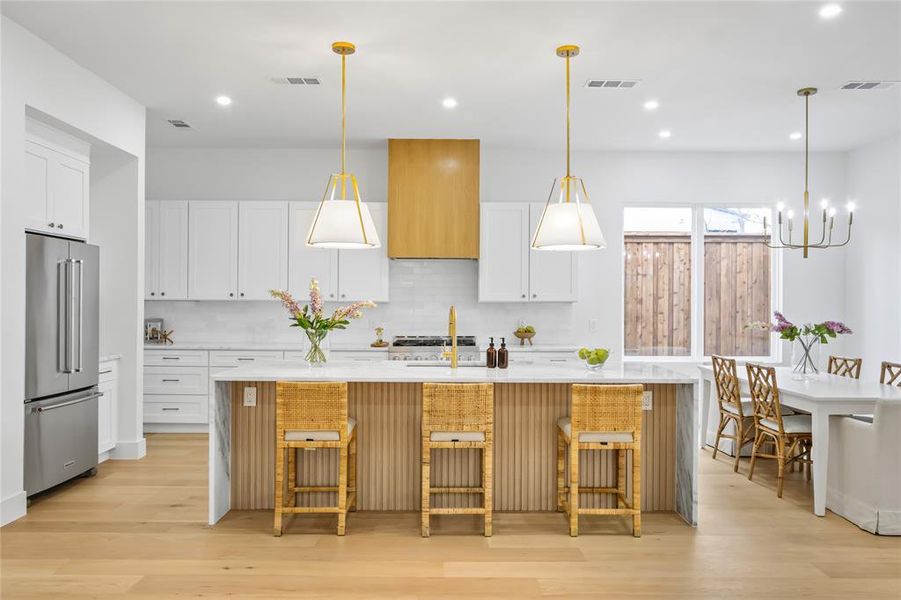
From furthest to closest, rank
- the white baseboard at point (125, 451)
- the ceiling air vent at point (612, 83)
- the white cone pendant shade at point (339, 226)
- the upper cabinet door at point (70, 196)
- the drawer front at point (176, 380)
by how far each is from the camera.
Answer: the drawer front at point (176, 380) → the white baseboard at point (125, 451) → the ceiling air vent at point (612, 83) → the upper cabinet door at point (70, 196) → the white cone pendant shade at point (339, 226)

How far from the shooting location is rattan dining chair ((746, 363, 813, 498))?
4555 millimetres

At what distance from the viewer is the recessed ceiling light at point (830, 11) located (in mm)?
3678

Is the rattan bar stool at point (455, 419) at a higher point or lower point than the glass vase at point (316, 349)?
lower

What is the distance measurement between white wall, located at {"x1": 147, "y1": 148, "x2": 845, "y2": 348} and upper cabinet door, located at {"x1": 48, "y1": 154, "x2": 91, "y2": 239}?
227cm

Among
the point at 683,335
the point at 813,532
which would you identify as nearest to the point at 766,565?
the point at 813,532

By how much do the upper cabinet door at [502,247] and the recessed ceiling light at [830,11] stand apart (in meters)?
3.37

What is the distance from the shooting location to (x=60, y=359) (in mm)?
4465

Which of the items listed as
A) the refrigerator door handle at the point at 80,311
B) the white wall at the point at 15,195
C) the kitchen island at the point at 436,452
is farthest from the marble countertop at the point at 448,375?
the refrigerator door handle at the point at 80,311

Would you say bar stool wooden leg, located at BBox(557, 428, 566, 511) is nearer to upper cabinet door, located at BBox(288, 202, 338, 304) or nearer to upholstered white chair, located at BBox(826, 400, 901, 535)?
upholstered white chair, located at BBox(826, 400, 901, 535)

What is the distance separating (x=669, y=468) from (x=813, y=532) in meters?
0.87

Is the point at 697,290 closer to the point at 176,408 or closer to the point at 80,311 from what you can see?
the point at 176,408

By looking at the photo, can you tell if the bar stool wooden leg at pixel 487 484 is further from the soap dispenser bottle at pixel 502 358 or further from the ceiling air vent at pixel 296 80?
the ceiling air vent at pixel 296 80

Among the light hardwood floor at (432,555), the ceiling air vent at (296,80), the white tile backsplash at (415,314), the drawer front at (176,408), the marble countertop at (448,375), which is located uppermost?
the ceiling air vent at (296,80)

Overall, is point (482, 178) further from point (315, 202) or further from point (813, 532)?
point (813, 532)
